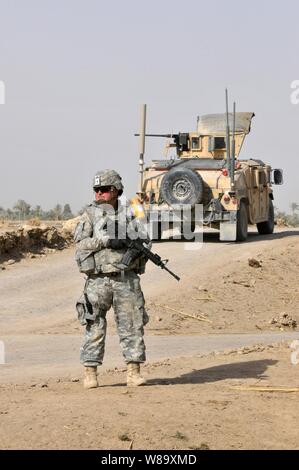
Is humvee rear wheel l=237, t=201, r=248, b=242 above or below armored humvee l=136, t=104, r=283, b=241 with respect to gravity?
below

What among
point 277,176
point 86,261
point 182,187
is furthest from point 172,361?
point 277,176

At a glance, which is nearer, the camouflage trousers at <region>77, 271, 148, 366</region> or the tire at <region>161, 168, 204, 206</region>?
the camouflage trousers at <region>77, 271, 148, 366</region>

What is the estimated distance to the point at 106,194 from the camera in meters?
8.38

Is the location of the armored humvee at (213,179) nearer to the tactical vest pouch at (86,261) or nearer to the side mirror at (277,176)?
the side mirror at (277,176)

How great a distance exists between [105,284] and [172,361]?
2.29 metres

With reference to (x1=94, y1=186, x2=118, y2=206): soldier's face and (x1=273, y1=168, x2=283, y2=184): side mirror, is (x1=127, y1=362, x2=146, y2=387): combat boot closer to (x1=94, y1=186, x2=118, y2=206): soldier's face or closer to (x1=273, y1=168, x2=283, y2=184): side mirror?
(x1=94, y1=186, x2=118, y2=206): soldier's face

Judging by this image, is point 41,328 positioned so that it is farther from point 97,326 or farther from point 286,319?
point 97,326

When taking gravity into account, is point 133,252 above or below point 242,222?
above

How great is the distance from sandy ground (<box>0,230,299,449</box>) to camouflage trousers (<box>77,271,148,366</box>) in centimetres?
34

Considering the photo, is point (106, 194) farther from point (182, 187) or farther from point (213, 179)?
point (213, 179)

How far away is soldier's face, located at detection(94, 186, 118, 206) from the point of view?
8375 millimetres

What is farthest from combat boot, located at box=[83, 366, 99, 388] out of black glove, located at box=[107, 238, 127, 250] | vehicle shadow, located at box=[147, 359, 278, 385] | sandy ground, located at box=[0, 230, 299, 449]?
black glove, located at box=[107, 238, 127, 250]
